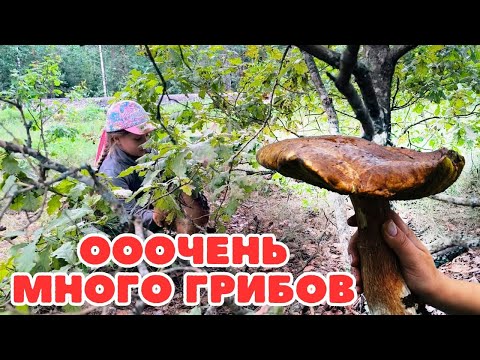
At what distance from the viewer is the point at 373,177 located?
0.62 meters

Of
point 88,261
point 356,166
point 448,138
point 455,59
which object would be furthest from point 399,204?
point 88,261

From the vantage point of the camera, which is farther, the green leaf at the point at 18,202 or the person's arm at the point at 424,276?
the green leaf at the point at 18,202

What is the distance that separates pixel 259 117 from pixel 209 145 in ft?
1.84

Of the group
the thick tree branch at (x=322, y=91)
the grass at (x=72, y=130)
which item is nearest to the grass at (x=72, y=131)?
the grass at (x=72, y=130)

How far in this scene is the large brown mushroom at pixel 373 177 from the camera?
62cm

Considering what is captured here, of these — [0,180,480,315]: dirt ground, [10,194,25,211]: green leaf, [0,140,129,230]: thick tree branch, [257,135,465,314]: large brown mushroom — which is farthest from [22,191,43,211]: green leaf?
[257,135,465,314]: large brown mushroom

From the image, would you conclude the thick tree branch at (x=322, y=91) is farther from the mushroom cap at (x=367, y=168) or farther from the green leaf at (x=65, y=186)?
the green leaf at (x=65, y=186)

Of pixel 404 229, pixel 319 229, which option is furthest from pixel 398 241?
pixel 319 229

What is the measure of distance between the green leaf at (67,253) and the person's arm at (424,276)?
727 mm

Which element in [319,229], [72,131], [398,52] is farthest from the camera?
[319,229]

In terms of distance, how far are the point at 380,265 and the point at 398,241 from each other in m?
0.07

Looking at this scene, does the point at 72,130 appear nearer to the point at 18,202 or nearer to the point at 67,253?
the point at 18,202

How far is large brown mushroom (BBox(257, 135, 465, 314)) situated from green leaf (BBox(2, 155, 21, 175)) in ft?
1.85
